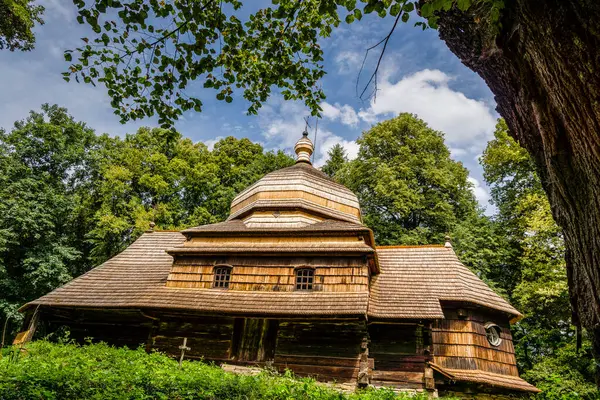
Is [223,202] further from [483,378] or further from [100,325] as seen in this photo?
[483,378]

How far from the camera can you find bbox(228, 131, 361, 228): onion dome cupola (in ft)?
54.0

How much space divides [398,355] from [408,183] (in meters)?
16.0

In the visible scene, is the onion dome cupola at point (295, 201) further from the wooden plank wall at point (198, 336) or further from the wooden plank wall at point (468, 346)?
the wooden plank wall at point (468, 346)

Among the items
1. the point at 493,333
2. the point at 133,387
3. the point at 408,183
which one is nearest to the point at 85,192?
the point at 408,183

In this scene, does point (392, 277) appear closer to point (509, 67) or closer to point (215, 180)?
point (509, 67)

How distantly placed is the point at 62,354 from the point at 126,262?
6.49 m

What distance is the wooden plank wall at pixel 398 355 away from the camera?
1247 cm

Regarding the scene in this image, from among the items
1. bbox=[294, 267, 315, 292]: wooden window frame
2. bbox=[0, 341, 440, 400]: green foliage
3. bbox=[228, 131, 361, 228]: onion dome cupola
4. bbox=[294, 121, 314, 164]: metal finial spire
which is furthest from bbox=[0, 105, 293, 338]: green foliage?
bbox=[0, 341, 440, 400]: green foliage

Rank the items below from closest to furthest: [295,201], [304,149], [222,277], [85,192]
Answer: [222,277]
[295,201]
[304,149]
[85,192]

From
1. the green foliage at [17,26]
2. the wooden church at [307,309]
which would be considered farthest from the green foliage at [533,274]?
the green foliage at [17,26]

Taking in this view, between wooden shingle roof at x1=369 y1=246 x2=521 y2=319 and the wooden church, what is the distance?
59 mm

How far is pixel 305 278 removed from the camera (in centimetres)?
1388

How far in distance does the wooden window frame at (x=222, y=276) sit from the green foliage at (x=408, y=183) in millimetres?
13807

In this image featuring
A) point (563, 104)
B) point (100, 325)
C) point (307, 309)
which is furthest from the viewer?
point (100, 325)
